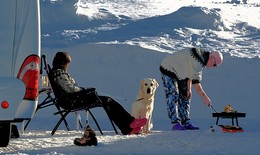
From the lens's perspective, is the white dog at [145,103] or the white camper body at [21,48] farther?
the white dog at [145,103]

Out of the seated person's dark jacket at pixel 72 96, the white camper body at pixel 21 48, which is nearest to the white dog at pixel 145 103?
the seated person's dark jacket at pixel 72 96

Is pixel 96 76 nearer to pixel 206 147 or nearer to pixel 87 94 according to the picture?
pixel 87 94

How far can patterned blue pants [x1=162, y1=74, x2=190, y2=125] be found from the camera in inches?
365

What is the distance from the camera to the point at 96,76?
18.1 metres

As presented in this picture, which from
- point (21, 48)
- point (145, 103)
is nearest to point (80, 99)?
point (145, 103)

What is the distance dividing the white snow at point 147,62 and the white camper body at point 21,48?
52 cm

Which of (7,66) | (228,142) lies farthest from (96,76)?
(7,66)

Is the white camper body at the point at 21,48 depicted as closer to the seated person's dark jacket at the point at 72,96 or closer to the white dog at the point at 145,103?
the seated person's dark jacket at the point at 72,96

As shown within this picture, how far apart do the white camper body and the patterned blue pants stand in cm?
365

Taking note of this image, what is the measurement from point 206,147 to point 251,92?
35.5 feet

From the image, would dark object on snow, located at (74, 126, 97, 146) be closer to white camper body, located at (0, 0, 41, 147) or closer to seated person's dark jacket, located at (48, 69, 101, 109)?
white camper body, located at (0, 0, 41, 147)

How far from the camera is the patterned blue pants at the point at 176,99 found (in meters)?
9.27

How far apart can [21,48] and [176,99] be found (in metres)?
3.86

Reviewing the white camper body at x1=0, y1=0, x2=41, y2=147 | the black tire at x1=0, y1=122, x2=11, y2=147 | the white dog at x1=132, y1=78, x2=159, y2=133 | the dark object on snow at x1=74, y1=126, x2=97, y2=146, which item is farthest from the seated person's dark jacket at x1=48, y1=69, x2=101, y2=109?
the white camper body at x1=0, y1=0, x2=41, y2=147
